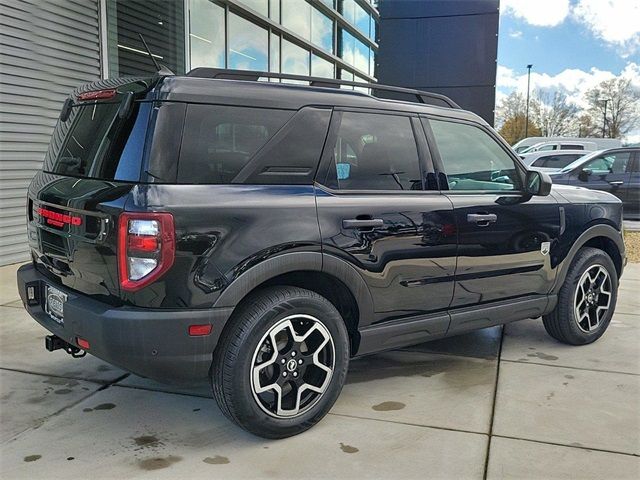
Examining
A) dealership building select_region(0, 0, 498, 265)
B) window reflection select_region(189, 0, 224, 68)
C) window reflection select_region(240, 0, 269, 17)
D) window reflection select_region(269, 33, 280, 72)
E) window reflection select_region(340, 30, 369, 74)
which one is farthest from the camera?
window reflection select_region(340, 30, 369, 74)

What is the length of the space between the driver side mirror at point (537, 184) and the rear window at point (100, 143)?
271 centimetres

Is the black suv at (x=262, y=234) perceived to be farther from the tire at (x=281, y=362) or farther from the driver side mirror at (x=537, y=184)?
the driver side mirror at (x=537, y=184)

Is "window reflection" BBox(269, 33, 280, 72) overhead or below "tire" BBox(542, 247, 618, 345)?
overhead

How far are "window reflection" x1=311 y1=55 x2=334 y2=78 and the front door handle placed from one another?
43.3 feet

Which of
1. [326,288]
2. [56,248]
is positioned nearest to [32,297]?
[56,248]

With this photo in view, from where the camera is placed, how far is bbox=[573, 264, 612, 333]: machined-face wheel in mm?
4621

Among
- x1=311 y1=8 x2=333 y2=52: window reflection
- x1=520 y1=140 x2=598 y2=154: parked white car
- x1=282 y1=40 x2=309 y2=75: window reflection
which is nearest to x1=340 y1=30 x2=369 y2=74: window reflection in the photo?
x1=311 y1=8 x2=333 y2=52: window reflection

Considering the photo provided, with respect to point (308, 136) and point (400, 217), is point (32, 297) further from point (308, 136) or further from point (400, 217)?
point (400, 217)

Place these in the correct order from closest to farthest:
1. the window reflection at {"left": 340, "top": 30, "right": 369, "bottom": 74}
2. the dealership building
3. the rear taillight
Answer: the rear taillight
the dealership building
the window reflection at {"left": 340, "top": 30, "right": 369, "bottom": 74}

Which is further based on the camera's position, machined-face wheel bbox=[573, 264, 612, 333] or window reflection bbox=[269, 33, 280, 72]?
window reflection bbox=[269, 33, 280, 72]

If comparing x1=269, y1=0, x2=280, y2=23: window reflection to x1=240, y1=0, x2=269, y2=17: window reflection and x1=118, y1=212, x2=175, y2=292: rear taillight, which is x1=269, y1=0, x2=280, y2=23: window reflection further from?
x1=118, y1=212, x2=175, y2=292: rear taillight

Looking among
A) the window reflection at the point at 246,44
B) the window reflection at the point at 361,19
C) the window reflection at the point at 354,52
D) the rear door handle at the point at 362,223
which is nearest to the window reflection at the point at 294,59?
the window reflection at the point at 246,44

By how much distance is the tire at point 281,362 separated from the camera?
289 cm

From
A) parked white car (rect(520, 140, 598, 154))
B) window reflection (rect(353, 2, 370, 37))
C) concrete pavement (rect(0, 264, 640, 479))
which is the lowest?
concrete pavement (rect(0, 264, 640, 479))
